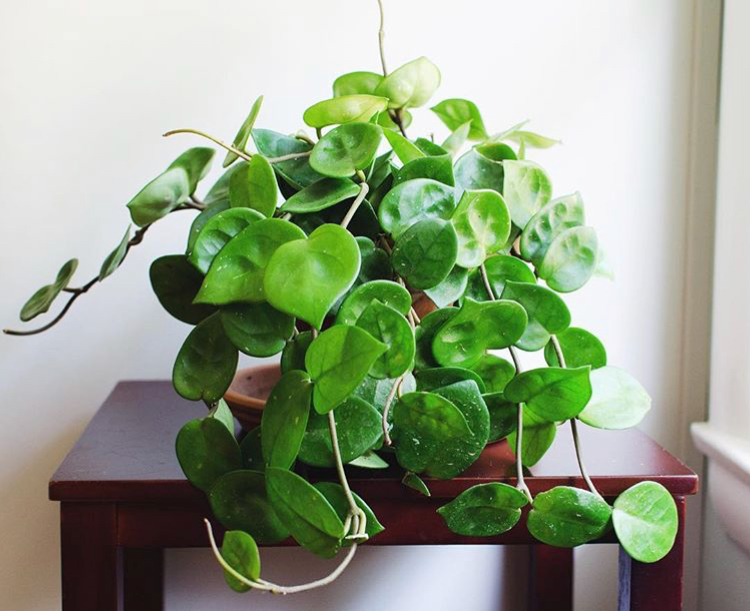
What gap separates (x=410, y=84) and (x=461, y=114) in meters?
0.12

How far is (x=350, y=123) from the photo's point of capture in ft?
1.92

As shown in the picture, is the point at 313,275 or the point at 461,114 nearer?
the point at 313,275

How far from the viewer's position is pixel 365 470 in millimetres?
636

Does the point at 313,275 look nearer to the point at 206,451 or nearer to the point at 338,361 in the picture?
the point at 338,361

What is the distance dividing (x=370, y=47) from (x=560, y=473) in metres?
0.61

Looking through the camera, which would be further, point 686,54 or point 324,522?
point 686,54

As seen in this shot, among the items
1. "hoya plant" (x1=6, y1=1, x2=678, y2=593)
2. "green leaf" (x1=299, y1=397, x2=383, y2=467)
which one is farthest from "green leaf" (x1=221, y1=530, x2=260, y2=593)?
"green leaf" (x1=299, y1=397, x2=383, y2=467)

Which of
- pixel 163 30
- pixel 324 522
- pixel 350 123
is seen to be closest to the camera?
pixel 324 522

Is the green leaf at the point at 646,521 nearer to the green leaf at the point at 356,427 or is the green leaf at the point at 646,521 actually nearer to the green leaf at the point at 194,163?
the green leaf at the point at 356,427

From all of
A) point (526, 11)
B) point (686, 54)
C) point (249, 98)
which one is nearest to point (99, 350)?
point (249, 98)

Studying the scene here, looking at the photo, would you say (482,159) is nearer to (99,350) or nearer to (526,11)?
(526,11)

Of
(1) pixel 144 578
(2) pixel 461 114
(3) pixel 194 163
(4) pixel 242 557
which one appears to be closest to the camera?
(4) pixel 242 557

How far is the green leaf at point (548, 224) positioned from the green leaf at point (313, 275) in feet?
0.66

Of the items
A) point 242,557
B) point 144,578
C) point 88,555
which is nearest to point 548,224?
point 242,557
